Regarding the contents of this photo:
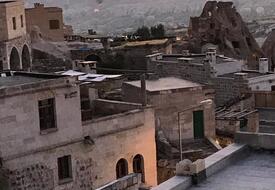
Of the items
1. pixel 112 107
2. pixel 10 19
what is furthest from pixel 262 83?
pixel 10 19

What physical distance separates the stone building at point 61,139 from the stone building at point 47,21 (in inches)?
1234

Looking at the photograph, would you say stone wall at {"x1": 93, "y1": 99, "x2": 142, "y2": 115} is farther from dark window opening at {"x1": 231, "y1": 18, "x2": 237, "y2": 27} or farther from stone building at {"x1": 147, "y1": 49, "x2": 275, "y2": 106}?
dark window opening at {"x1": 231, "y1": 18, "x2": 237, "y2": 27}

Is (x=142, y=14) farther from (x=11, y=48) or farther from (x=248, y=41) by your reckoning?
(x=11, y=48)

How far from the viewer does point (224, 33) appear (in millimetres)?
54688

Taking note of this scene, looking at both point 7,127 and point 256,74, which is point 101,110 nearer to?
point 7,127

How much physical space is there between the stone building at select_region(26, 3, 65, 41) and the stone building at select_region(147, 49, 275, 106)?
19.7m

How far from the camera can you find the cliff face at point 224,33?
54.3 m

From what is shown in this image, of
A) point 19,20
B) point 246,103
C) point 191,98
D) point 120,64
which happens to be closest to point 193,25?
point 120,64

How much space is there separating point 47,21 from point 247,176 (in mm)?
45890

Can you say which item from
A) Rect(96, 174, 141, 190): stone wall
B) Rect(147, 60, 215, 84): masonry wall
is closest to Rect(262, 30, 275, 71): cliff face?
Rect(147, 60, 215, 84): masonry wall

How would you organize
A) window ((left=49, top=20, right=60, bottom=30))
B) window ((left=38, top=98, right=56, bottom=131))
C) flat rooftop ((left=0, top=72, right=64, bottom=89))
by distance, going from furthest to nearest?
window ((left=49, top=20, right=60, bottom=30))
flat rooftop ((left=0, top=72, right=64, bottom=89))
window ((left=38, top=98, right=56, bottom=131))

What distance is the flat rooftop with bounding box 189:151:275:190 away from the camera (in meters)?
10.9

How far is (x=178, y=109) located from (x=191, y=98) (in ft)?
2.49

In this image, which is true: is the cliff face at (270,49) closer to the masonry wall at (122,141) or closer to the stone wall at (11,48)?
the stone wall at (11,48)
